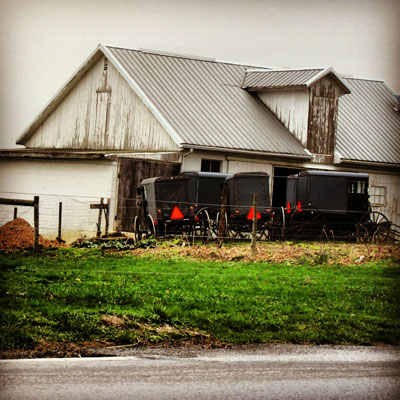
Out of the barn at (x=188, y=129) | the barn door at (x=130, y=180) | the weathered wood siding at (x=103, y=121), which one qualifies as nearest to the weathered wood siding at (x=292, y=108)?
the barn at (x=188, y=129)

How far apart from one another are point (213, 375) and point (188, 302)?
135 inches

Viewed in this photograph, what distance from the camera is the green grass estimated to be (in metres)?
7.87

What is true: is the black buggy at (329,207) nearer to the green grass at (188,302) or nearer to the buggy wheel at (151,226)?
the buggy wheel at (151,226)

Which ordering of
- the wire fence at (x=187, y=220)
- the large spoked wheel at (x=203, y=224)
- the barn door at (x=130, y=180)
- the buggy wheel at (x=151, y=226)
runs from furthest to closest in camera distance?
the barn door at (x=130, y=180), the wire fence at (x=187, y=220), the large spoked wheel at (x=203, y=224), the buggy wheel at (x=151, y=226)

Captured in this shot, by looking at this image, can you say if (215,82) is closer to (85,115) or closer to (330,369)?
(85,115)

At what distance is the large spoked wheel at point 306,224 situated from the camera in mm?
19956

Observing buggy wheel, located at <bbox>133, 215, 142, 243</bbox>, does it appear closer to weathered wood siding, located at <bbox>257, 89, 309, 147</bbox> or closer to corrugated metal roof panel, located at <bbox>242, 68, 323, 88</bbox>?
weathered wood siding, located at <bbox>257, 89, 309, 147</bbox>

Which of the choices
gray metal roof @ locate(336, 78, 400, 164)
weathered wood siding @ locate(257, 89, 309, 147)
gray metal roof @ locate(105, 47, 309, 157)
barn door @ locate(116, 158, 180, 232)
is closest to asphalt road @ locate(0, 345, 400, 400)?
barn door @ locate(116, 158, 180, 232)

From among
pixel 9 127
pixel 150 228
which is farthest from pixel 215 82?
pixel 9 127

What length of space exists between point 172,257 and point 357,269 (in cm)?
355

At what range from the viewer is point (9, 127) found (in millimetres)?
2635

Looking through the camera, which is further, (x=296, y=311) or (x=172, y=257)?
(x=172, y=257)

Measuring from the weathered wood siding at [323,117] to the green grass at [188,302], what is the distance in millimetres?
12654

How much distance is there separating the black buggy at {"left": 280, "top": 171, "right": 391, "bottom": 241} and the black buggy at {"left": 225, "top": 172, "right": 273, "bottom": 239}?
2.60 ft
